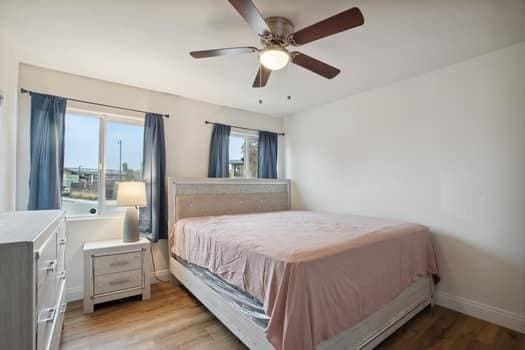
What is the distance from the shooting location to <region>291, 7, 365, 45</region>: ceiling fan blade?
4.92 feet

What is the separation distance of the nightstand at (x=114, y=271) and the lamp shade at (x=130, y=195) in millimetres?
444

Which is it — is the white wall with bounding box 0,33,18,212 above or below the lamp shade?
above

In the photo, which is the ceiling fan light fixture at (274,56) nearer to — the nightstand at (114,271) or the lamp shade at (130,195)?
the lamp shade at (130,195)

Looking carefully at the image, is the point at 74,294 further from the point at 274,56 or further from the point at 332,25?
the point at 332,25

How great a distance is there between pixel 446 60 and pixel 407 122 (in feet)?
2.31

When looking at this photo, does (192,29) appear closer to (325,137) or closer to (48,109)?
(48,109)

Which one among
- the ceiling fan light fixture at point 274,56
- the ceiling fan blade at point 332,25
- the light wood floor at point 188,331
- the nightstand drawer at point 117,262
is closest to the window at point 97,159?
the nightstand drawer at point 117,262

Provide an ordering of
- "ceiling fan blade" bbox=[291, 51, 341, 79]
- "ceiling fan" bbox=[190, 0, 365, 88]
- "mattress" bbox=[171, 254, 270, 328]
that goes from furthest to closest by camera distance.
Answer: "ceiling fan blade" bbox=[291, 51, 341, 79]
"mattress" bbox=[171, 254, 270, 328]
"ceiling fan" bbox=[190, 0, 365, 88]

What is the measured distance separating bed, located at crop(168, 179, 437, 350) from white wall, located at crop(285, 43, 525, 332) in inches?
12.9

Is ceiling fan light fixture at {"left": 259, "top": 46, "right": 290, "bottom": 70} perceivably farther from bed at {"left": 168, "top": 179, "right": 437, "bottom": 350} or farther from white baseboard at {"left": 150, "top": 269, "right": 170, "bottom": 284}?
white baseboard at {"left": 150, "top": 269, "right": 170, "bottom": 284}

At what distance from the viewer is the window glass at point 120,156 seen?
3.18m

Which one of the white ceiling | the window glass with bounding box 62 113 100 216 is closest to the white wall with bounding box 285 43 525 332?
the white ceiling

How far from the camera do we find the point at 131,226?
114 inches

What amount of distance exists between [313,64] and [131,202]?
7.73ft
